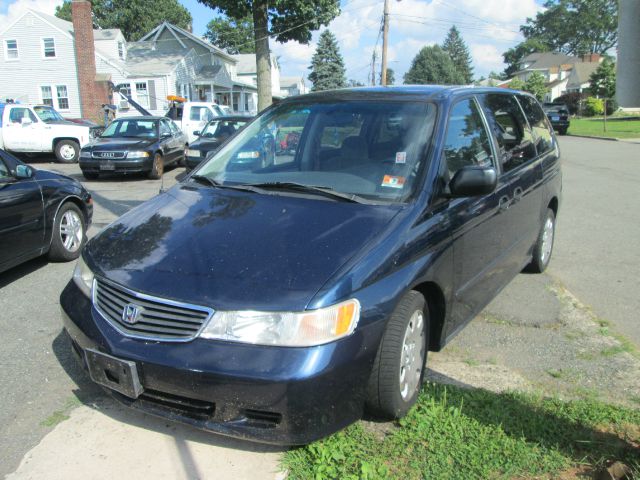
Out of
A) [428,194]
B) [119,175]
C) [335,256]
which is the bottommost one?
[119,175]

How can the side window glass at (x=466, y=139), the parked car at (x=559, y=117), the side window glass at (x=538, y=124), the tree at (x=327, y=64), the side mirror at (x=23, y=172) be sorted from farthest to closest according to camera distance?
the tree at (x=327, y=64), the parked car at (x=559, y=117), the side mirror at (x=23, y=172), the side window glass at (x=538, y=124), the side window glass at (x=466, y=139)

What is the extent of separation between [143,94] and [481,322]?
118 ft

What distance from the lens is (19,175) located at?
5531mm

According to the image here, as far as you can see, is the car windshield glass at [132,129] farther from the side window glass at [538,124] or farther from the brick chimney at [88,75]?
the brick chimney at [88,75]

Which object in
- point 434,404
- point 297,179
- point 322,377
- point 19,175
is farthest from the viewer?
point 19,175

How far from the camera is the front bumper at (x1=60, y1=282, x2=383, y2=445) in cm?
247

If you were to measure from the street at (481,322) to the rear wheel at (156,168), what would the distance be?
4.56m

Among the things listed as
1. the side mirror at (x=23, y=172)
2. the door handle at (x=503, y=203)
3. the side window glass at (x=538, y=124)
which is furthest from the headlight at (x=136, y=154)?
the door handle at (x=503, y=203)

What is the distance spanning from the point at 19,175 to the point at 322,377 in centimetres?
439

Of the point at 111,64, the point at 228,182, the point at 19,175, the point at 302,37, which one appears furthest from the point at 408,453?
the point at 111,64

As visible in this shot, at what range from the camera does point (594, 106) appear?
5291 cm

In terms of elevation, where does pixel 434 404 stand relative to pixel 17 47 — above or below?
below

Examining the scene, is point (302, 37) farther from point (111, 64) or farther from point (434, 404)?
point (434, 404)

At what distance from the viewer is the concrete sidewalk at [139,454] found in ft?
8.98
